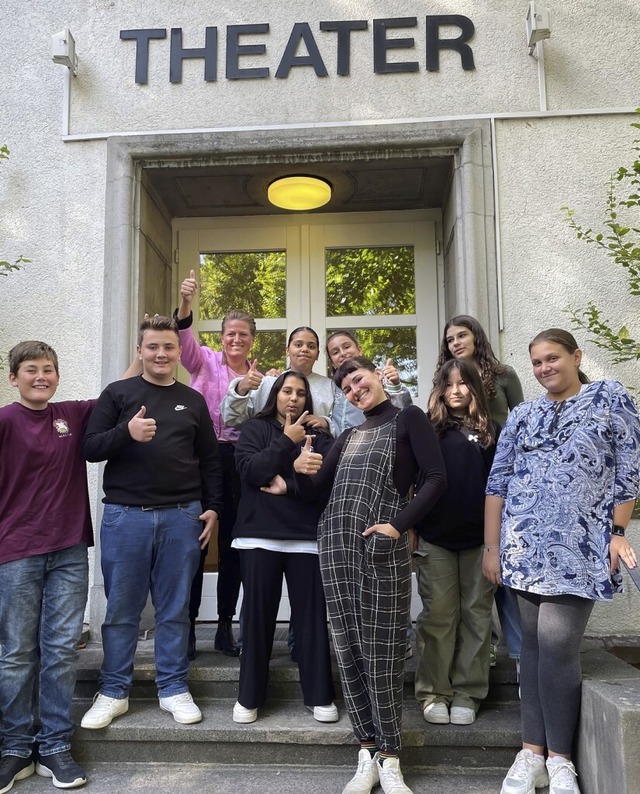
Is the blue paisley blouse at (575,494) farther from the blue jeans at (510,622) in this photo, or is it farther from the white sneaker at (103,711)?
the white sneaker at (103,711)

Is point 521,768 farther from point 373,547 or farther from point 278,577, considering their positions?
point 278,577

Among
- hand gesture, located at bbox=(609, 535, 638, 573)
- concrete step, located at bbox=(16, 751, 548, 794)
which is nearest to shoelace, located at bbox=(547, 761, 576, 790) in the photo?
concrete step, located at bbox=(16, 751, 548, 794)

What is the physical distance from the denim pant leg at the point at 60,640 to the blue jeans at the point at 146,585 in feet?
0.49

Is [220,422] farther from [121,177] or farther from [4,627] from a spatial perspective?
[121,177]

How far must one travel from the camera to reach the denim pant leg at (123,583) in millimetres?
3234

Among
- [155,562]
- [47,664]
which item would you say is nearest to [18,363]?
[155,562]

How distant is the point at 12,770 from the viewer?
2908 millimetres

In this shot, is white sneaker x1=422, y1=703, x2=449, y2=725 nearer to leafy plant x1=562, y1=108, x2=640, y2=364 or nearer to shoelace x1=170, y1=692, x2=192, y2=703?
shoelace x1=170, y1=692, x2=192, y2=703

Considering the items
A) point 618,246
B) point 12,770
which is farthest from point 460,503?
point 12,770

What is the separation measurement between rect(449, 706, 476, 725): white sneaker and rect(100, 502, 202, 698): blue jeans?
1208mm

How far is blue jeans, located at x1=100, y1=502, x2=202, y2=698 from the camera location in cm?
324

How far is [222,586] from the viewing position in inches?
146

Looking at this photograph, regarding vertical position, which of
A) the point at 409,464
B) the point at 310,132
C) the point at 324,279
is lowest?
the point at 409,464

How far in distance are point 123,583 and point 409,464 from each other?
1.40 meters
